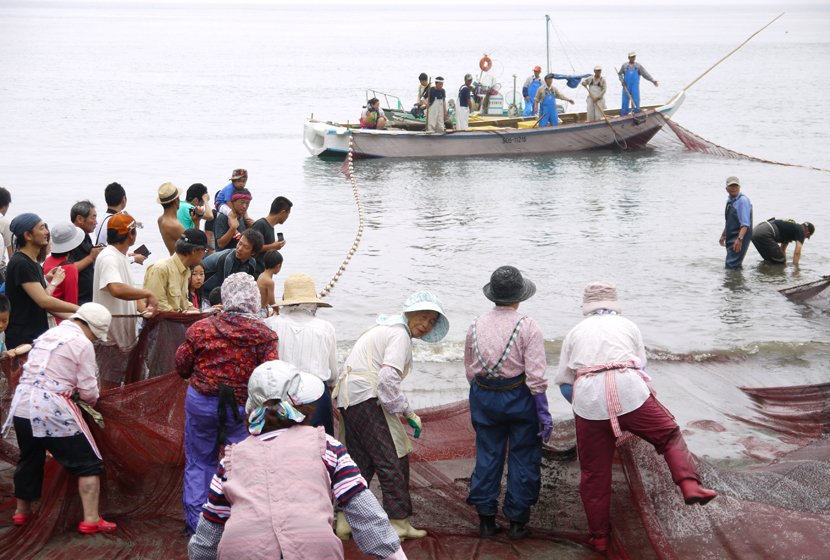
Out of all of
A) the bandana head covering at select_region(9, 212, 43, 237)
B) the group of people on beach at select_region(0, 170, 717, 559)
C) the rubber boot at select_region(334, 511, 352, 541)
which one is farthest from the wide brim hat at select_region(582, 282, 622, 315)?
the bandana head covering at select_region(9, 212, 43, 237)

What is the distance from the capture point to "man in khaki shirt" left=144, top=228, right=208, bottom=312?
5.26 m

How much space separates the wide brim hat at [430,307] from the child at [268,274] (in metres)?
1.77

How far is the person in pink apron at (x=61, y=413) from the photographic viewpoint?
3816 millimetres

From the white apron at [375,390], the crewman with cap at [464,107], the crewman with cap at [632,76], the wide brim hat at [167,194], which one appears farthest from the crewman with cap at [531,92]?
the white apron at [375,390]

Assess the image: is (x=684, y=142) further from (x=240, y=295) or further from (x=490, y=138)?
(x=240, y=295)

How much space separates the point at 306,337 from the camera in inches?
161

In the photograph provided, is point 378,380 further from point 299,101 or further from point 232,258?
point 299,101

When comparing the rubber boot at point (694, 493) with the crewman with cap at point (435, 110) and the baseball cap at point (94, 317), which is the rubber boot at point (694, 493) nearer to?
the baseball cap at point (94, 317)

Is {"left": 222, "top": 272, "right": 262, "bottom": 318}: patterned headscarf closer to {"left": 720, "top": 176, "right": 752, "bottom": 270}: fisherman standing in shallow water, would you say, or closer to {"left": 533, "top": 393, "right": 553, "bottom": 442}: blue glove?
{"left": 533, "top": 393, "right": 553, "bottom": 442}: blue glove

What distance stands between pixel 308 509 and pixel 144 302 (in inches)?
130

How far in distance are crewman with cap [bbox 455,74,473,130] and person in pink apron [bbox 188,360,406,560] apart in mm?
20114

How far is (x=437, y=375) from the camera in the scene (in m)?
7.62

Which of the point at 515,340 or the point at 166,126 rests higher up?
the point at 166,126

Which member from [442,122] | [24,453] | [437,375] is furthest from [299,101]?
[24,453]
